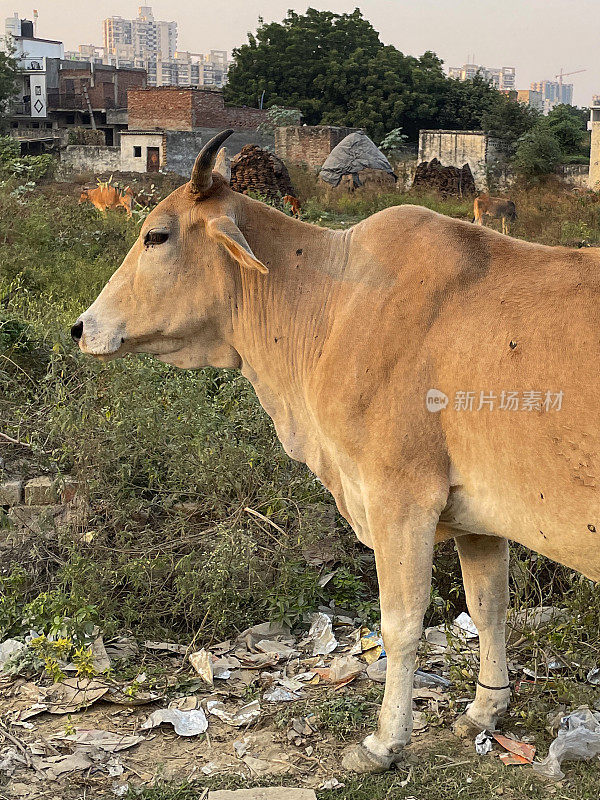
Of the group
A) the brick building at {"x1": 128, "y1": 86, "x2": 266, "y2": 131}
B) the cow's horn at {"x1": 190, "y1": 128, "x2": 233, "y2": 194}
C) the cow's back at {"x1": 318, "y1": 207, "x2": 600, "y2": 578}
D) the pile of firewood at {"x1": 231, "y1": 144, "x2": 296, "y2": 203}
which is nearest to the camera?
the cow's back at {"x1": 318, "y1": 207, "x2": 600, "y2": 578}

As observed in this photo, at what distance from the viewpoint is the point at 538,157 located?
1052 inches

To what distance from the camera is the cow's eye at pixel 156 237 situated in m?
3.37

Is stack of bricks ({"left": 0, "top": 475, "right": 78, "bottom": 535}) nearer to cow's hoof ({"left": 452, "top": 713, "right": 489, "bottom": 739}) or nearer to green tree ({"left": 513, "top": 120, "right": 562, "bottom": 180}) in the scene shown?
cow's hoof ({"left": 452, "top": 713, "right": 489, "bottom": 739})

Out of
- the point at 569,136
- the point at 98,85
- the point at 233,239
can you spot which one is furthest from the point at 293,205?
the point at 98,85

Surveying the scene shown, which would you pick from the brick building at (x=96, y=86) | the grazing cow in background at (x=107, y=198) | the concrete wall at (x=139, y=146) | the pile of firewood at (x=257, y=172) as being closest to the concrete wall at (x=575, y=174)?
the concrete wall at (x=139, y=146)

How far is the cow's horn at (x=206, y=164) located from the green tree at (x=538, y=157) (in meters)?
25.0

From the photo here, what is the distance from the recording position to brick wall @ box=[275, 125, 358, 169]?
27922 millimetres

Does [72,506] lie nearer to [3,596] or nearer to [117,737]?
[3,596]

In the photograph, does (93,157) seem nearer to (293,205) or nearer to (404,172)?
(404,172)

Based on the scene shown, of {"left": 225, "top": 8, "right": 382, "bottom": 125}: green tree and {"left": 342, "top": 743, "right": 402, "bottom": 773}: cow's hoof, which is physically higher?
{"left": 225, "top": 8, "right": 382, "bottom": 125}: green tree

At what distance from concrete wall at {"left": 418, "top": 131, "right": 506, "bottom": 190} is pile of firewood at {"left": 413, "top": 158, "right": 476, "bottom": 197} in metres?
3.67

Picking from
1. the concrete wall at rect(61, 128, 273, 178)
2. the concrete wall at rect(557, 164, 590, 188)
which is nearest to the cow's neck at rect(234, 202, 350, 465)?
the concrete wall at rect(61, 128, 273, 178)

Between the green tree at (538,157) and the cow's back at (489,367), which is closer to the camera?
the cow's back at (489,367)

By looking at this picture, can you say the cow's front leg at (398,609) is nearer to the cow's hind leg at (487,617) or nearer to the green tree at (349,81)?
the cow's hind leg at (487,617)
